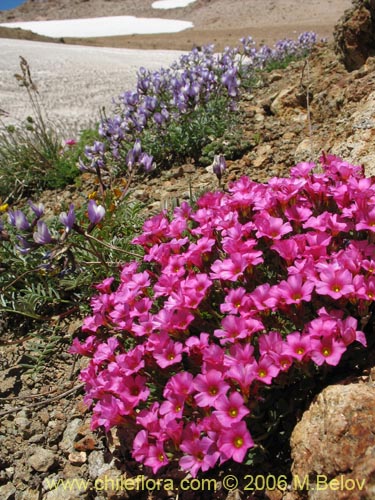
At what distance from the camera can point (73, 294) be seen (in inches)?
141

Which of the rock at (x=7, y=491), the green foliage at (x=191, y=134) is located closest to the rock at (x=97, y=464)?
the rock at (x=7, y=491)

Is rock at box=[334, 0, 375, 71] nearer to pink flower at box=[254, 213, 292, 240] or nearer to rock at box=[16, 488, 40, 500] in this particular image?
pink flower at box=[254, 213, 292, 240]

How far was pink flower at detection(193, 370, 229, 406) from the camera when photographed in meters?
1.85

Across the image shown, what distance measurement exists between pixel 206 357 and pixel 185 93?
3696mm

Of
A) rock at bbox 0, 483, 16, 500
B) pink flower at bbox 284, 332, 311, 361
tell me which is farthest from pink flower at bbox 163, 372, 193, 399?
rock at bbox 0, 483, 16, 500

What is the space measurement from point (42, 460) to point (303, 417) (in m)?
1.44

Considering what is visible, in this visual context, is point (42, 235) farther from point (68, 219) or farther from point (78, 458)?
point (78, 458)

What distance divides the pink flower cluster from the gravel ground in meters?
5.87

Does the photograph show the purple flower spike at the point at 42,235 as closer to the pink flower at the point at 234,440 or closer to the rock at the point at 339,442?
the pink flower at the point at 234,440

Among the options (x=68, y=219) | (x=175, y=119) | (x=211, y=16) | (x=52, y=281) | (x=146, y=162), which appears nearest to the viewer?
(x=68, y=219)

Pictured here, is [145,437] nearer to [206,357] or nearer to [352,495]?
[206,357]

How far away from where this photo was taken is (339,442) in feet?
5.53

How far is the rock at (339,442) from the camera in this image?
1582mm

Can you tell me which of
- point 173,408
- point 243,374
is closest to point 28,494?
point 173,408
